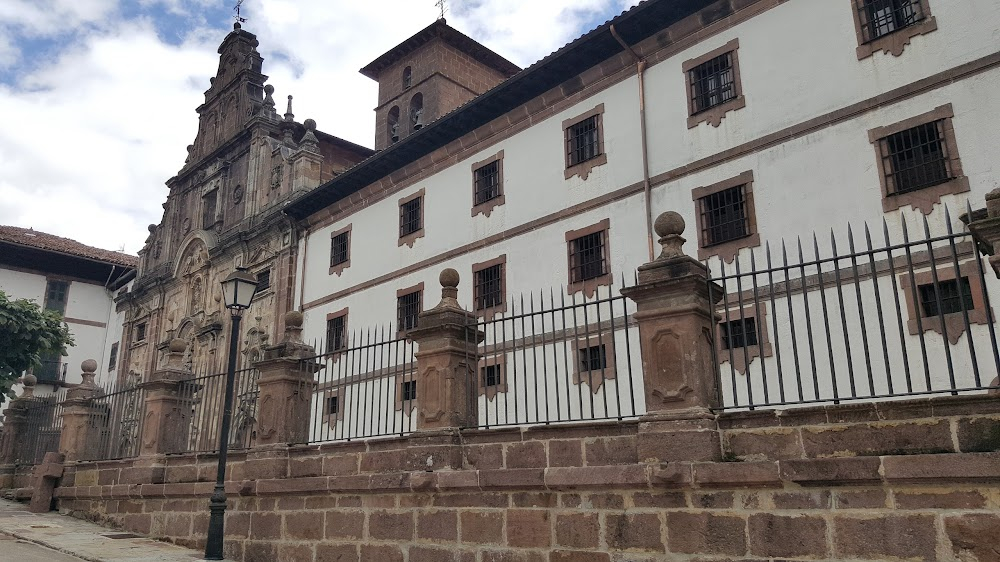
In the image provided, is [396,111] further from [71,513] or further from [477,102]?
[71,513]

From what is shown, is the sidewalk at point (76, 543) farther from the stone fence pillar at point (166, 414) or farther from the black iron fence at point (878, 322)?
the black iron fence at point (878, 322)

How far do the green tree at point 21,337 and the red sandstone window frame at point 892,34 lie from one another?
70.8 ft

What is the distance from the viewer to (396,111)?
32.7m

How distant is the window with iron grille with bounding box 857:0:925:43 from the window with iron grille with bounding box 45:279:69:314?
1363 inches

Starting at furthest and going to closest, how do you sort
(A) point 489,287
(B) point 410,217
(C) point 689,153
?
(B) point 410,217
(A) point 489,287
(C) point 689,153

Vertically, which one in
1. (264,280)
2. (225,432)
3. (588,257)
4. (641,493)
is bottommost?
(641,493)

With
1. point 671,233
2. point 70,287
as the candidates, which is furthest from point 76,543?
point 70,287

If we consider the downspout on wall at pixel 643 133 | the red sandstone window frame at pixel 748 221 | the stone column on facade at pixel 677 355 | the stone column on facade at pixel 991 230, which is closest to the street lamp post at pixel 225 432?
the stone column on facade at pixel 677 355

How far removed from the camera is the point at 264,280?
1050 inches

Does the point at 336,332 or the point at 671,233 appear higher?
the point at 336,332

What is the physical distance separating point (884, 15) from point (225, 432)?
12487 mm

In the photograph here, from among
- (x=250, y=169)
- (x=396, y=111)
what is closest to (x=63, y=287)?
(x=250, y=169)

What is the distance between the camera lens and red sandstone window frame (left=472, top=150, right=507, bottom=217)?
19.8 m

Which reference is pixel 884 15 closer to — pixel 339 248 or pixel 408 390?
pixel 408 390
